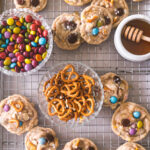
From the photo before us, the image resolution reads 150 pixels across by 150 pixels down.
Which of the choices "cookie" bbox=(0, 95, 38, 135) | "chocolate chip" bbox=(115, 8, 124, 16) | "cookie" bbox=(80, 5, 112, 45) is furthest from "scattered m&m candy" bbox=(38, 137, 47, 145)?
"chocolate chip" bbox=(115, 8, 124, 16)

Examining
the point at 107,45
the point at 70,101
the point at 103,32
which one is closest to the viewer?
the point at 70,101

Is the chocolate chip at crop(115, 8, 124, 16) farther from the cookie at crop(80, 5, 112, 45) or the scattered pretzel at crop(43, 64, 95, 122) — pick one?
the scattered pretzel at crop(43, 64, 95, 122)

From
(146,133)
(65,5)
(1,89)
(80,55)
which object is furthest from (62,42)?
(146,133)

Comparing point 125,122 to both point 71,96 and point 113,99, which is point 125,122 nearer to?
point 113,99

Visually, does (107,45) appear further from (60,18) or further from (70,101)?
(70,101)

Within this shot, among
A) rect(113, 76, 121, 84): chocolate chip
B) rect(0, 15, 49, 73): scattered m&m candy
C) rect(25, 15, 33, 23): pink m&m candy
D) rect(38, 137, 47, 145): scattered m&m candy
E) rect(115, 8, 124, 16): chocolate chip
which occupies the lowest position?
rect(38, 137, 47, 145): scattered m&m candy
